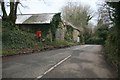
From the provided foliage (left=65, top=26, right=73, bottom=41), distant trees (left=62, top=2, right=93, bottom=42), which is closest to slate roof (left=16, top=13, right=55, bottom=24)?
foliage (left=65, top=26, right=73, bottom=41)

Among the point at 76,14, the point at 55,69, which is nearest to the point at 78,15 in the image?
the point at 76,14

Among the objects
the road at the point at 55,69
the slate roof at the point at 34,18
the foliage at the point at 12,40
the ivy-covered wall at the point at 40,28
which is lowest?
the road at the point at 55,69

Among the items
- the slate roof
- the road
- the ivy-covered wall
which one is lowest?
the road

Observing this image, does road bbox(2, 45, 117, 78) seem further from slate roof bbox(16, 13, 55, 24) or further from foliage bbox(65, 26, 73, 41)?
foliage bbox(65, 26, 73, 41)

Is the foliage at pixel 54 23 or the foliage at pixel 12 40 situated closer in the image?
the foliage at pixel 12 40

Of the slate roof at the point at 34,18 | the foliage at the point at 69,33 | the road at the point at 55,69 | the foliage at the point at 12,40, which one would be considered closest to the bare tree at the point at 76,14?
the foliage at the point at 69,33

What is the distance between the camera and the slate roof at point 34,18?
45878mm

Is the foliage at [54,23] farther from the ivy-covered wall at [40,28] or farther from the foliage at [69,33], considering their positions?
the foliage at [69,33]

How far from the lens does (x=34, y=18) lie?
48.8 meters

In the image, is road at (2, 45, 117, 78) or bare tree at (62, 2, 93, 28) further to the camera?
bare tree at (62, 2, 93, 28)

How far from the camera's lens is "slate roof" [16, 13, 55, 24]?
45878 mm

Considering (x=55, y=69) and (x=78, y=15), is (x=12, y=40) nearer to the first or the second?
(x=55, y=69)

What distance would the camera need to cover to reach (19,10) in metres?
34.6

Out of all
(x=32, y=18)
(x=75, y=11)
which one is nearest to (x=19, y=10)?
(x=32, y=18)
